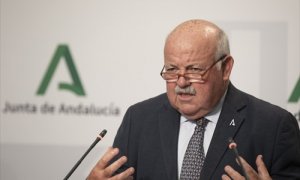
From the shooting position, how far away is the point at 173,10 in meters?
2.90

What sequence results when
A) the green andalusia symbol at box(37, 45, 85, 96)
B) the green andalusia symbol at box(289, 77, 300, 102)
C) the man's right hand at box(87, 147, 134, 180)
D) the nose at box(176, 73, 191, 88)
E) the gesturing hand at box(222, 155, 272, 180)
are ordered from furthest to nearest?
the green andalusia symbol at box(37, 45, 85, 96)
the green andalusia symbol at box(289, 77, 300, 102)
the nose at box(176, 73, 191, 88)
the man's right hand at box(87, 147, 134, 180)
the gesturing hand at box(222, 155, 272, 180)

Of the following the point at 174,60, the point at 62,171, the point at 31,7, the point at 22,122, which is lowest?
the point at 62,171

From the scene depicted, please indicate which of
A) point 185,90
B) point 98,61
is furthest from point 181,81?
point 98,61

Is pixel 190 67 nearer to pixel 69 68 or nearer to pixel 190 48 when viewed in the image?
pixel 190 48

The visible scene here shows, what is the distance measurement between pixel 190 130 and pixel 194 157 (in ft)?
0.46

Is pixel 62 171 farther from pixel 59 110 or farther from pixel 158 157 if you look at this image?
pixel 158 157

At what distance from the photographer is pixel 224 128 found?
211 cm

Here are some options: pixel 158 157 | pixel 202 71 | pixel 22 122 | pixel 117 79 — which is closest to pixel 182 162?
pixel 158 157

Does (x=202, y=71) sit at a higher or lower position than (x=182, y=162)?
higher

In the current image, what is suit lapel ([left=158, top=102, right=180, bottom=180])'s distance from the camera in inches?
81.6

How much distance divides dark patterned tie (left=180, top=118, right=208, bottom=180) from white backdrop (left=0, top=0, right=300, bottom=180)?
0.81 meters

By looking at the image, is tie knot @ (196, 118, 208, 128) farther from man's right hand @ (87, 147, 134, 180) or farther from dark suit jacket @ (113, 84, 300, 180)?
man's right hand @ (87, 147, 134, 180)

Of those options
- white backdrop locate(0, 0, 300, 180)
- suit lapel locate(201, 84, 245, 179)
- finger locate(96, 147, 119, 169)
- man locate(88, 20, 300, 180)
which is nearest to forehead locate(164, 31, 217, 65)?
man locate(88, 20, 300, 180)

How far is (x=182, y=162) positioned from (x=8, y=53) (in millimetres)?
1461
